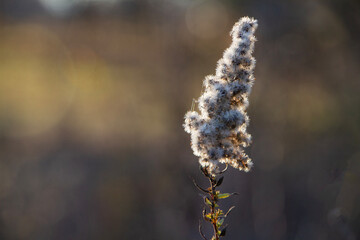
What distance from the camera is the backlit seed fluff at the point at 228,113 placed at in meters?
1.79

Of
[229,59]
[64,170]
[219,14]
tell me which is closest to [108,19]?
[219,14]

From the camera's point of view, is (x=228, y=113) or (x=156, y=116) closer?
(x=228, y=113)

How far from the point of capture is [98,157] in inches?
441

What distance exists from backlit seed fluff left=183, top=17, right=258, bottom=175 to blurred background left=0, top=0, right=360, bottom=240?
3.55 meters

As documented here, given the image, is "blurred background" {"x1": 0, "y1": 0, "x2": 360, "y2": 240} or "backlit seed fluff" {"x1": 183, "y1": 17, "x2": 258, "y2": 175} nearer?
"backlit seed fluff" {"x1": 183, "y1": 17, "x2": 258, "y2": 175}

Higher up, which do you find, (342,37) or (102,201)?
(342,37)

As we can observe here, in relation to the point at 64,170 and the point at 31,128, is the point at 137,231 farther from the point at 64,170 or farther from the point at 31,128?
the point at 31,128

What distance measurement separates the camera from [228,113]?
5.96 feet

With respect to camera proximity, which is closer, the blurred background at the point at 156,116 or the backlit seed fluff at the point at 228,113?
the backlit seed fluff at the point at 228,113

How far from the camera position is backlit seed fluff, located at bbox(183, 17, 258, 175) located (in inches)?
70.3

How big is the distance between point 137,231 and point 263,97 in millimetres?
4108

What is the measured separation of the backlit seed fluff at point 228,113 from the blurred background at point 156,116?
3.55 metres

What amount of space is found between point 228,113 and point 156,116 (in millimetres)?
9755

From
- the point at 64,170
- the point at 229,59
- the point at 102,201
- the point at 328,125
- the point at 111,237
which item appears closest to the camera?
the point at 229,59
